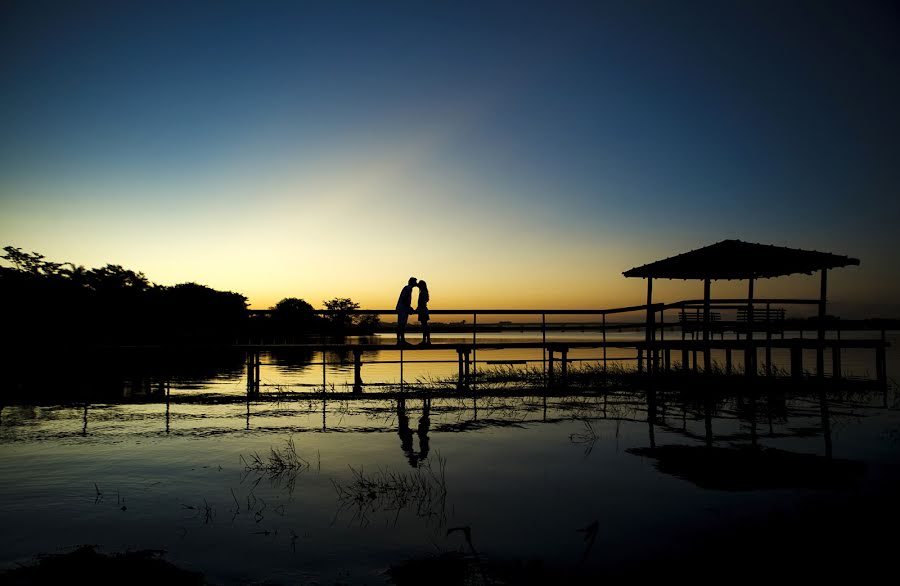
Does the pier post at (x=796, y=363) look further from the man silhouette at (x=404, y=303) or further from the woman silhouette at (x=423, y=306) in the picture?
the man silhouette at (x=404, y=303)

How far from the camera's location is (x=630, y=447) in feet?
27.8

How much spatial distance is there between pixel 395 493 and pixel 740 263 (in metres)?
12.7

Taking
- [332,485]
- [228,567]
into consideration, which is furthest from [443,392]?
[228,567]

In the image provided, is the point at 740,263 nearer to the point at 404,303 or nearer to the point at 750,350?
the point at 750,350

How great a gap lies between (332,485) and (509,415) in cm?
581

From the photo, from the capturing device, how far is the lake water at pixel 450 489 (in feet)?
14.9

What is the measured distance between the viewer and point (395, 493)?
6.18 metres

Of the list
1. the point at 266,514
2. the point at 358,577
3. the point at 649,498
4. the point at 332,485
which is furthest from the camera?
the point at 332,485

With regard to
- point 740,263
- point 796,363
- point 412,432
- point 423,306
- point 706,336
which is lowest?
point 412,432

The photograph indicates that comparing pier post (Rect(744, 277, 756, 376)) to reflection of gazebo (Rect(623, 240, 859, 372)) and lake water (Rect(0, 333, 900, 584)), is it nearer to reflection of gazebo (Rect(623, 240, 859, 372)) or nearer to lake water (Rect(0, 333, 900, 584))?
reflection of gazebo (Rect(623, 240, 859, 372))

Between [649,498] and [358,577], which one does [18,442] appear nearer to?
[358,577]

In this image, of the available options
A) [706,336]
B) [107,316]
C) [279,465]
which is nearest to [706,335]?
[706,336]

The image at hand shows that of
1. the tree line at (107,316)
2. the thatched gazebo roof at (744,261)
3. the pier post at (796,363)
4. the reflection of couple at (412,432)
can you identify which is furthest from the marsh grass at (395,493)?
the pier post at (796,363)

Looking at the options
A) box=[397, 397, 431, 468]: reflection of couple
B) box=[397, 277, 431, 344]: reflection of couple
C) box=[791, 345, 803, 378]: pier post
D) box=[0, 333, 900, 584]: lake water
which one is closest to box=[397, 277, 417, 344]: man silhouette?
box=[397, 277, 431, 344]: reflection of couple
